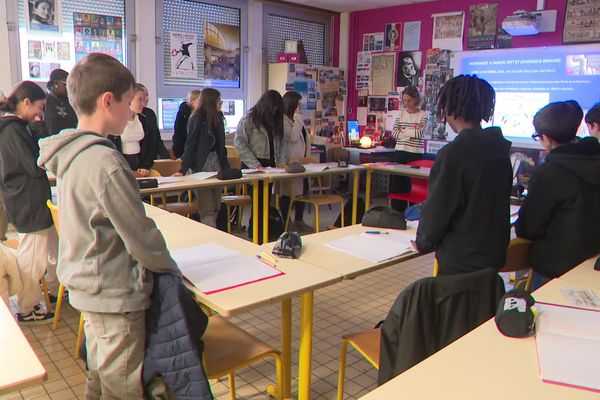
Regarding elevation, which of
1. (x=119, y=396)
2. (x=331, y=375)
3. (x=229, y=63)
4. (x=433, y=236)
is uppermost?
(x=229, y=63)

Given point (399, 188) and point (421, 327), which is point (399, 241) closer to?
point (421, 327)

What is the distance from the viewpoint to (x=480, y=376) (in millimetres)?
1086

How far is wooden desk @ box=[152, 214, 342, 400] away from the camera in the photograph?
1.53 metres

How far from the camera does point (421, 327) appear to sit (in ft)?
4.76

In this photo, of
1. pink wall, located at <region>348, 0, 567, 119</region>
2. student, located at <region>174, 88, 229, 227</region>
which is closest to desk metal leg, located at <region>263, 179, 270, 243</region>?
student, located at <region>174, 88, 229, 227</region>

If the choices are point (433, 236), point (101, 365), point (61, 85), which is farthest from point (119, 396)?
point (61, 85)

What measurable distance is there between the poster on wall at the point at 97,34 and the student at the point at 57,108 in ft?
5.04

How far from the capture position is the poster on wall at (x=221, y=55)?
6.46 meters

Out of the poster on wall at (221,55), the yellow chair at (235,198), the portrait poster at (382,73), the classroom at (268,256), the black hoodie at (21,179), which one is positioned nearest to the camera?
the classroom at (268,256)

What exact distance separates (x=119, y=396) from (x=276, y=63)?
605 cm

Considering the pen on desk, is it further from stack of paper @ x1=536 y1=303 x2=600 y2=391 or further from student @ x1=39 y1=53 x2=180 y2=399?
stack of paper @ x1=536 y1=303 x2=600 y2=391

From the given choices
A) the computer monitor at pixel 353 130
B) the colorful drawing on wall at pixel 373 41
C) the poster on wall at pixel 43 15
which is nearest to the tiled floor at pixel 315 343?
the poster on wall at pixel 43 15

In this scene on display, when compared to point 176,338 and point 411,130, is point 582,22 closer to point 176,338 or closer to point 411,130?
point 411,130

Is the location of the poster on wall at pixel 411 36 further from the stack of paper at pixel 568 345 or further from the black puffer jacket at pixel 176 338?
the black puffer jacket at pixel 176 338
